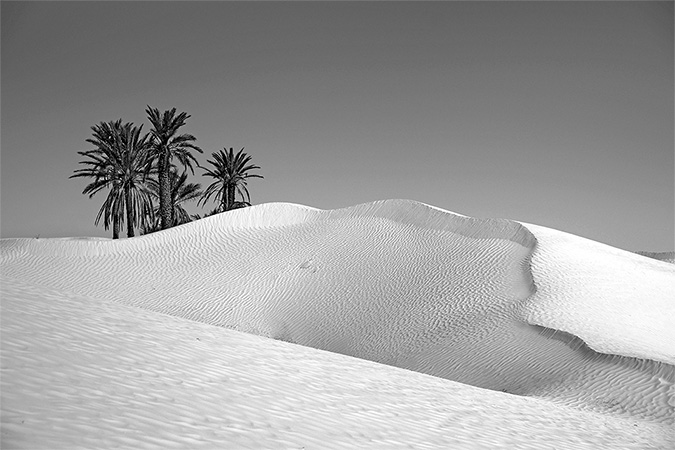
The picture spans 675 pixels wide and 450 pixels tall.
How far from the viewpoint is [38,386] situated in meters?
4.80

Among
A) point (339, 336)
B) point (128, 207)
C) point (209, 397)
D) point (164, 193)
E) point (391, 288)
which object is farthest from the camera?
point (164, 193)

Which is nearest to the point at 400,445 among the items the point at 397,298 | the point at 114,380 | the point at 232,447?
the point at 232,447

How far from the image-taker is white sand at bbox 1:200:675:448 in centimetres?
541

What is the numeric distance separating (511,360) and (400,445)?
11434 mm

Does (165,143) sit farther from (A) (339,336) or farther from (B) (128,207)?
(A) (339,336)

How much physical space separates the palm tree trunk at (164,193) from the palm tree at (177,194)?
1.00m

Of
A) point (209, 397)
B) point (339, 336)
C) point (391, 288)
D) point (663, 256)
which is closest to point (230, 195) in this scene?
point (391, 288)

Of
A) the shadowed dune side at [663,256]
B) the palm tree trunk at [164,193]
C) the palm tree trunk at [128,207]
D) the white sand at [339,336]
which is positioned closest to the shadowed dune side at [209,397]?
the white sand at [339,336]

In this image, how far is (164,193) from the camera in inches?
1416

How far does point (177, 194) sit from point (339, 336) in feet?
81.9

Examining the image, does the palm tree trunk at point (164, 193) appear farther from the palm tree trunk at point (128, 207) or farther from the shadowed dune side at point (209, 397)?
the shadowed dune side at point (209, 397)

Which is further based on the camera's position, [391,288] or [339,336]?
[391,288]

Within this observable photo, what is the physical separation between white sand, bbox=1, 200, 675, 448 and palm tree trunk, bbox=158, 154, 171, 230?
270 inches

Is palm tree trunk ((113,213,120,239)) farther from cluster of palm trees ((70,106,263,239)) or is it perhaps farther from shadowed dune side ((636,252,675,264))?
shadowed dune side ((636,252,675,264))
